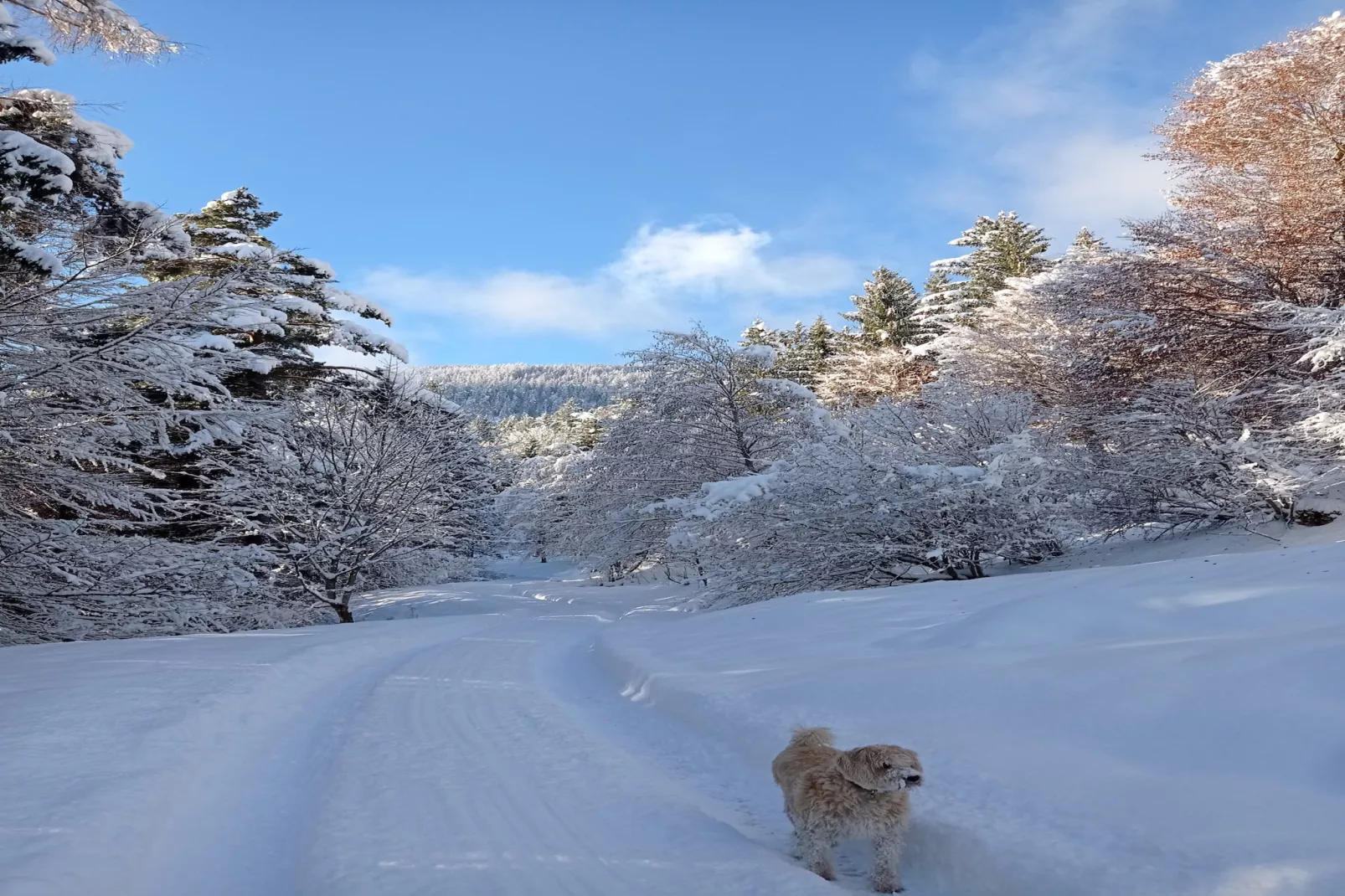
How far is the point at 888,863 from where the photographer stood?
2842 millimetres

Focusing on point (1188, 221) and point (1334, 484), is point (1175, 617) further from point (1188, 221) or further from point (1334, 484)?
point (1188, 221)

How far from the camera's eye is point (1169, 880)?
2367mm

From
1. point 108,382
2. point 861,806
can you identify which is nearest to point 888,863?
point 861,806

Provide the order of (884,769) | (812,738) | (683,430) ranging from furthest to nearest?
(683,430)
(812,738)
(884,769)

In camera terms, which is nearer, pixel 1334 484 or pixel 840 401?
pixel 1334 484

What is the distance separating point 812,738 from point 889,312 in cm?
3474

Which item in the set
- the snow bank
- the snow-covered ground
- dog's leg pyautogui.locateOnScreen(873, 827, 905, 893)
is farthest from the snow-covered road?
the snow bank

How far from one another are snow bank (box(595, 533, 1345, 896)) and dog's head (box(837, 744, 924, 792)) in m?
0.46

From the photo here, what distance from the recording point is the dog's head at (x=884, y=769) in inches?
107

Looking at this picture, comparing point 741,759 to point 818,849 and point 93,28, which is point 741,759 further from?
point 93,28

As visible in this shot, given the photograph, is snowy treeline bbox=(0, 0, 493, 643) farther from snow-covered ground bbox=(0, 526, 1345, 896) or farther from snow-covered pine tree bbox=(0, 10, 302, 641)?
snow-covered ground bbox=(0, 526, 1345, 896)

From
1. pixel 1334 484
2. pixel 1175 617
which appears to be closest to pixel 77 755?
pixel 1175 617

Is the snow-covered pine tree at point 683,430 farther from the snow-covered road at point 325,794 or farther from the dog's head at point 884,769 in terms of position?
the dog's head at point 884,769

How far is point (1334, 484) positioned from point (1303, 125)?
23.4 ft
